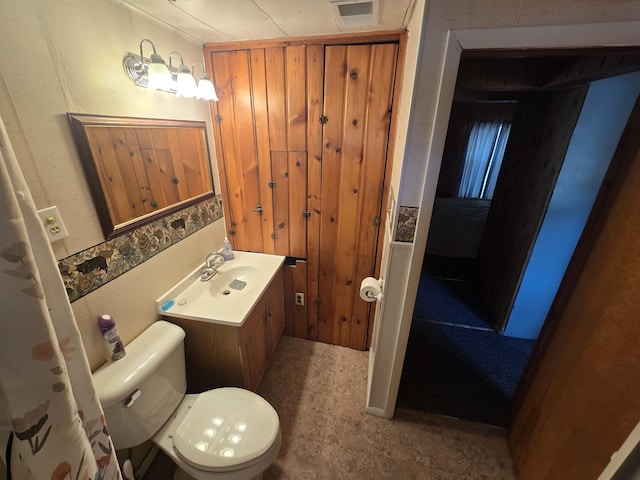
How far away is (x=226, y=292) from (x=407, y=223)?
48.1 inches

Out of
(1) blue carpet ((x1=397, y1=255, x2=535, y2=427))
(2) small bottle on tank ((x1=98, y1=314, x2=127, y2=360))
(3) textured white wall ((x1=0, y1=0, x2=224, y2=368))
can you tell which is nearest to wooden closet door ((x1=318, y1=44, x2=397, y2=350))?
(1) blue carpet ((x1=397, y1=255, x2=535, y2=427))

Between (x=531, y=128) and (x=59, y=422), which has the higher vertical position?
(x=531, y=128)

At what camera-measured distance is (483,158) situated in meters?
3.48

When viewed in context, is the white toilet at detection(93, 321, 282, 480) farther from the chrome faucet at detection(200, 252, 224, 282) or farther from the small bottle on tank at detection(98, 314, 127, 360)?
the chrome faucet at detection(200, 252, 224, 282)

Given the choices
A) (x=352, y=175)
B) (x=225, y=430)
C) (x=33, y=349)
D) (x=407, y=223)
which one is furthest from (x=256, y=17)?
(x=225, y=430)

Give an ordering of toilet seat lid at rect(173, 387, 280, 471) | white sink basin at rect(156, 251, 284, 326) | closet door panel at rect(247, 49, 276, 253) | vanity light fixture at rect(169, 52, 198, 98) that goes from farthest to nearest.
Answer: closet door panel at rect(247, 49, 276, 253), white sink basin at rect(156, 251, 284, 326), vanity light fixture at rect(169, 52, 198, 98), toilet seat lid at rect(173, 387, 280, 471)

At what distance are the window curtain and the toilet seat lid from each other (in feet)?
12.0

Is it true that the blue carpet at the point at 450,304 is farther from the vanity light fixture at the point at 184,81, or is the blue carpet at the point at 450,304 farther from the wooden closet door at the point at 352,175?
the vanity light fixture at the point at 184,81

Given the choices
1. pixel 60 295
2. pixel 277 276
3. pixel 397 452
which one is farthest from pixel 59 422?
pixel 397 452

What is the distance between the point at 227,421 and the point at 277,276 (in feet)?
3.03

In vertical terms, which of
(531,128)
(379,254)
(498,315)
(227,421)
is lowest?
(498,315)

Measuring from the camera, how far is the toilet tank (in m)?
1.00

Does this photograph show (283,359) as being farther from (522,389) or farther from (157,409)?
(522,389)

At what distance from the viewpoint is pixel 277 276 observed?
6.31 ft
